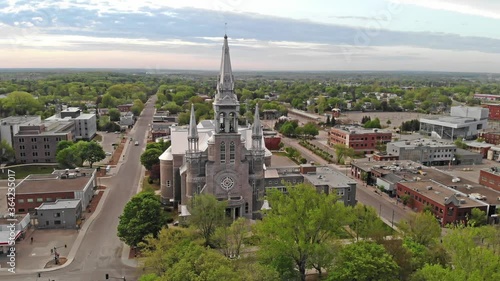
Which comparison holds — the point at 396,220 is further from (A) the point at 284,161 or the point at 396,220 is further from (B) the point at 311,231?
(A) the point at 284,161

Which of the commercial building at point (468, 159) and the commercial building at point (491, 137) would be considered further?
the commercial building at point (491, 137)

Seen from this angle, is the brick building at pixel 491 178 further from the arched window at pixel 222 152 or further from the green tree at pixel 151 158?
the green tree at pixel 151 158

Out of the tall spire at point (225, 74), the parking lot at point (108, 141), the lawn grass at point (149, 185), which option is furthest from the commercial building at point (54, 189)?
the tall spire at point (225, 74)

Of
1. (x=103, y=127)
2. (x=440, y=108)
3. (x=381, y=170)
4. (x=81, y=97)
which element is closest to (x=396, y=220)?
(x=381, y=170)

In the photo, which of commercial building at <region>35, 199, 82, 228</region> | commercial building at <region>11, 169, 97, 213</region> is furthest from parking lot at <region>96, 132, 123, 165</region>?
commercial building at <region>35, 199, 82, 228</region>

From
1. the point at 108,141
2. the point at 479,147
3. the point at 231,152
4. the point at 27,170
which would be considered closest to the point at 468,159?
the point at 479,147

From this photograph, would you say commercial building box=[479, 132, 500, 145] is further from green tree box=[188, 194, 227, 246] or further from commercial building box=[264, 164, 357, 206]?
green tree box=[188, 194, 227, 246]
